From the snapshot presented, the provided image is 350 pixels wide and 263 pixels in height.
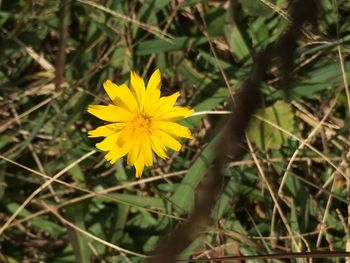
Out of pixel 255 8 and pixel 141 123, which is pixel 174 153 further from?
pixel 255 8

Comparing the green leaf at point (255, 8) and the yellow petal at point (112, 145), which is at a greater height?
the green leaf at point (255, 8)

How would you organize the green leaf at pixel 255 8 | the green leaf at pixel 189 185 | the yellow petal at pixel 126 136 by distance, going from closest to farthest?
the yellow petal at pixel 126 136 → the green leaf at pixel 255 8 → the green leaf at pixel 189 185

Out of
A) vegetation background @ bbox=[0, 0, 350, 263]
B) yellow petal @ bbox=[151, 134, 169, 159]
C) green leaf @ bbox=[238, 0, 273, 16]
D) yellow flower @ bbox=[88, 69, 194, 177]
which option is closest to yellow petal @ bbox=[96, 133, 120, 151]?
yellow flower @ bbox=[88, 69, 194, 177]

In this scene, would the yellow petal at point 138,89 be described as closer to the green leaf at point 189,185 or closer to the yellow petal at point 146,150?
the yellow petal at point 146,150

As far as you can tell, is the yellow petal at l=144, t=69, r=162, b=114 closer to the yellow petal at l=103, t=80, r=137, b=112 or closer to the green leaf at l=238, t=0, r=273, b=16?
the yellow petal at l=103, t=80, r=137, b=112

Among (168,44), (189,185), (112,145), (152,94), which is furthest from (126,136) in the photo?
(168,44)

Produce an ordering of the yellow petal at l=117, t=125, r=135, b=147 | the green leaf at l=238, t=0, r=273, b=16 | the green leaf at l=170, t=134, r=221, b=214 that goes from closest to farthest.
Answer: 1. the yellow petal at l=117, t=125, r=135, b=147
2. the green leaf at l=238, t=0, r=273, b=16
3. the green leaf at l=170, t=134, r=221, b=214

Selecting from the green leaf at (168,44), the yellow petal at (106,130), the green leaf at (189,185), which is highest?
the green leaf at (168,44)

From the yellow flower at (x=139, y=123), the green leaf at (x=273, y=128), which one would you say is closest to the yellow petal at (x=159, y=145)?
the yellow flower at (x=139, y=123)

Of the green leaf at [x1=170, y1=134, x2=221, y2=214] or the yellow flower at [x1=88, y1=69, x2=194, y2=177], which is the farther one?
the green leaf at [x1=170, y1=134, x2=221, y2=214]
